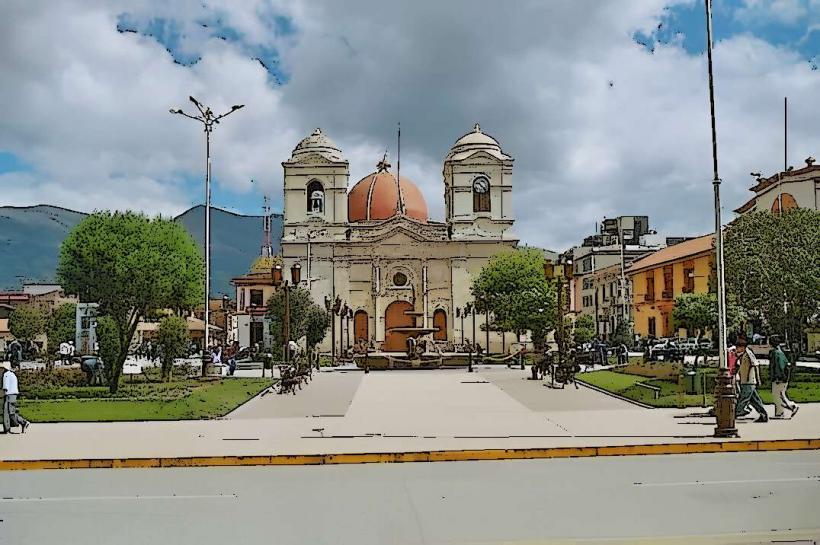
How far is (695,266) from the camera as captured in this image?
200 ft

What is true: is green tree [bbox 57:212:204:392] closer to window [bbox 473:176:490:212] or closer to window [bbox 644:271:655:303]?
window [bbox 473:176:490:212]

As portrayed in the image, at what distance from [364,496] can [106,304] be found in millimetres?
21108

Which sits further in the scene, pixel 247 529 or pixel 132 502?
pixel 132 502

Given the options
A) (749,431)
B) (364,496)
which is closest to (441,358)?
(749,431)

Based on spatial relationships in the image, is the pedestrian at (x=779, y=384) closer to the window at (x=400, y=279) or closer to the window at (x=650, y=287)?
the window at (x=400, y=279)

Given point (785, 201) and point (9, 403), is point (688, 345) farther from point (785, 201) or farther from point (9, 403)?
point (9, 403)

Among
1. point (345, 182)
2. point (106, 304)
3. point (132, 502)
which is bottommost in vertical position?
point (132, 502)

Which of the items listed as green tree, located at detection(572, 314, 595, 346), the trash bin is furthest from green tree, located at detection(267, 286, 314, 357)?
the trash bin

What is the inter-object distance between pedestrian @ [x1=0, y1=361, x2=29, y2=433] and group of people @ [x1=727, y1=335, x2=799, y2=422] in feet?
39.6

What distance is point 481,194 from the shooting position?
63156 millimetres

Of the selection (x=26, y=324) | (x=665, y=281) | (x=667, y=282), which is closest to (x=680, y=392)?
(x=667, y=282)

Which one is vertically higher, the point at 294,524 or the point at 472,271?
the point at 472,271

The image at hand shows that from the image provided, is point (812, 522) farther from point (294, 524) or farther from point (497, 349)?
point (497, 349)

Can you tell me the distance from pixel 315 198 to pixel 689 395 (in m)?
45.5
